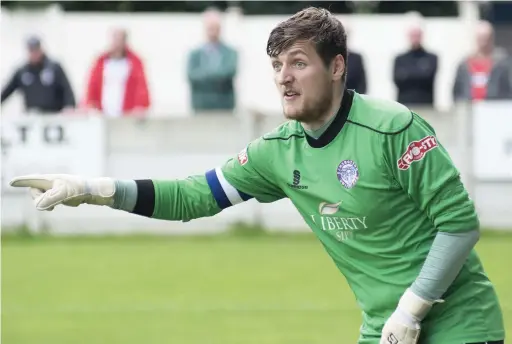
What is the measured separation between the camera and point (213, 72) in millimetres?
17281

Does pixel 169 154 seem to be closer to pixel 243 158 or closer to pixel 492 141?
pixel 492 141

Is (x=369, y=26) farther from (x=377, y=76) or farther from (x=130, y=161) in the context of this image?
(x=130, y=161)

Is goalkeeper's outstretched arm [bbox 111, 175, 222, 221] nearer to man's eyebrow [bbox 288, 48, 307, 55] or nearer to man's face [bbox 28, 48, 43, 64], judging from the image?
man's eyebrow [bbox 288, 48, 307, 55]

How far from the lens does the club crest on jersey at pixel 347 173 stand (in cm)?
512

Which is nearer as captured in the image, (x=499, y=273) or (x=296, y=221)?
(x=499, y=273)

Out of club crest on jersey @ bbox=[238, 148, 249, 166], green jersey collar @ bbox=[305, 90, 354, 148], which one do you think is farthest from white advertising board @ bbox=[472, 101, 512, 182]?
green jersey collar @ bbox=[305, 90, 354, 148]

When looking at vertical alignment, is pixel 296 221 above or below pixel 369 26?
below

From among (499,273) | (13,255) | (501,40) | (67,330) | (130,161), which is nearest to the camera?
(67,330)

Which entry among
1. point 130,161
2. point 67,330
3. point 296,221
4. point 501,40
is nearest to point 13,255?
point 130,161

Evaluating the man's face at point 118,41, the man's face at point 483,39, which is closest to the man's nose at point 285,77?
the man's face at point 483,39

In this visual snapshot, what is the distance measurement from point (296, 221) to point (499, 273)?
429cm

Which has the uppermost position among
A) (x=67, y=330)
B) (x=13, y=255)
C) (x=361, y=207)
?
(x=361, y=207)

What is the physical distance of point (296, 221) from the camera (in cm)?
1664

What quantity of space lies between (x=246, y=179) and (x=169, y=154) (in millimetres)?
11119
